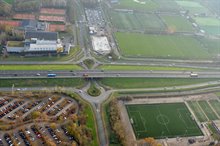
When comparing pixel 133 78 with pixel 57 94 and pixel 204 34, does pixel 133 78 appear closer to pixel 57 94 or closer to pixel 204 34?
pixel 57 94

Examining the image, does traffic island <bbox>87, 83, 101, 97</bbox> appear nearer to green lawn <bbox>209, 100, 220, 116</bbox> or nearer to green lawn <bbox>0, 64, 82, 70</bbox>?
green lawn <bbox>0, 64, 82, 70</bbox>

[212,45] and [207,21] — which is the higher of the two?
[207,21]

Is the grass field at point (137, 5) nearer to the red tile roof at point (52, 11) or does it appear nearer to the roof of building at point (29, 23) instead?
the red tile roof at point (52, 11)

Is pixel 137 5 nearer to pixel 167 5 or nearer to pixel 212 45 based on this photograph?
pixel 167 5

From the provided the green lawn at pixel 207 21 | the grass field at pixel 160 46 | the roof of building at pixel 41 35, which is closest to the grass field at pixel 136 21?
the grass field at pixel 160 46

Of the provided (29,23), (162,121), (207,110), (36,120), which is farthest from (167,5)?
(36,120)

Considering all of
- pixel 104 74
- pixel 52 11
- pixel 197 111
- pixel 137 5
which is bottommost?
pixel 197 111
